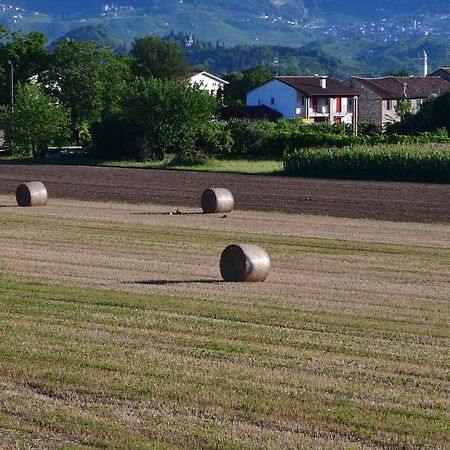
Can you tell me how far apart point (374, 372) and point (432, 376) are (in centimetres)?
69

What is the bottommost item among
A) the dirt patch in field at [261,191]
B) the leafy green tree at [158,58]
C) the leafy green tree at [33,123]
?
the dirt patch in field at [261,191]

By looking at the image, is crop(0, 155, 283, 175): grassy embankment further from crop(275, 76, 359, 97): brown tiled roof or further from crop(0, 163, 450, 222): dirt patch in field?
crop(275, 76, 359, 97): brown tiled roof

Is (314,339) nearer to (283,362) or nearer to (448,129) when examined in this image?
(283,362)

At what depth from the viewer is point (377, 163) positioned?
56531 mm

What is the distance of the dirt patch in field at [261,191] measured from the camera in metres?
39.3

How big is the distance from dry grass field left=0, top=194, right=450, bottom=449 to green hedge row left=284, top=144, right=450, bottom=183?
27.1 meters

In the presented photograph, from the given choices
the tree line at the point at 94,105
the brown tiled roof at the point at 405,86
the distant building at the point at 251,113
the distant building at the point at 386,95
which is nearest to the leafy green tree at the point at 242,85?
the distant building at the point at 386,95

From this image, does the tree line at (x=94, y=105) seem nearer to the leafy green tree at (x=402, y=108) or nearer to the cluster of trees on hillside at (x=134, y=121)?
the cluster of trees on hillside at (x=134, y=121)

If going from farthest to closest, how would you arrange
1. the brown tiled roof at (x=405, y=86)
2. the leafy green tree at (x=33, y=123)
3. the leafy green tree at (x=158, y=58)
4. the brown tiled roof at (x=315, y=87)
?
the leafy green tree at (x=158, y=58) → the brown tiled roof at (x=405, y=86) → the brown tiled roof at (x=315, y=87) → the leafy green tree at (x=33, y=123)

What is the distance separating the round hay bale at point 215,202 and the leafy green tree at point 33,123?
134ft

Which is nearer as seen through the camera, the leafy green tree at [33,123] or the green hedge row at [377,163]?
the green hedge row at [377,163]

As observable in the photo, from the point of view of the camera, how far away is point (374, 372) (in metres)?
13.6

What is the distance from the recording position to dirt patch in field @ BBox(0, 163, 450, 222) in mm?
39281

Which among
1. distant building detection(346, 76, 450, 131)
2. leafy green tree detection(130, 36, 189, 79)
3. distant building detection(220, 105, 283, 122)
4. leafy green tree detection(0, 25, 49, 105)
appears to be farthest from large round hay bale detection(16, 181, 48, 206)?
leafy green tree detection(130, 36, 189, 79)
